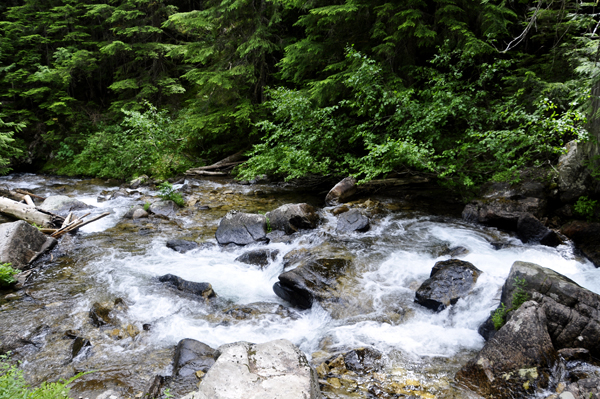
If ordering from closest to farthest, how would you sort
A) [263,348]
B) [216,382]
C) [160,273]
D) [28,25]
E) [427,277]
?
[216,382], [263,348], [427,277], [160,273], [28,25]

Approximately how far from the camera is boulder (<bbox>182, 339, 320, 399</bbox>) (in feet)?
10.5

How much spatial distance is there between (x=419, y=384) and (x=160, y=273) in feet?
17.5

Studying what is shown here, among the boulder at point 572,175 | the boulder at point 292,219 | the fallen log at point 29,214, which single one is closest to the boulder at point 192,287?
the boulder at point 292,219

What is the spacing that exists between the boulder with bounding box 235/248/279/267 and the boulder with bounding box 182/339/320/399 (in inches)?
135

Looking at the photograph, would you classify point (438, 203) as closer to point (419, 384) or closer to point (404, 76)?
point (404, 76)

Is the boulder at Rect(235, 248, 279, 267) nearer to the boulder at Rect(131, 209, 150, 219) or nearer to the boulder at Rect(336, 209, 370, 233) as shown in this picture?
the boulder at Rect(336, 209, 370, 233)

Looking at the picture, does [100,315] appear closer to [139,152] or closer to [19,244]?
[19,244]

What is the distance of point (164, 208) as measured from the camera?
426 inches

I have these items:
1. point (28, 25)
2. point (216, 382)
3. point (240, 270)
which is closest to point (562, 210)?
point (240, 270)

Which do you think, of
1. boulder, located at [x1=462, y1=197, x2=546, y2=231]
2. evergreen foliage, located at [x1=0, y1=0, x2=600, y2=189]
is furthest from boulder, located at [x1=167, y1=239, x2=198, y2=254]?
boulder, located at [x1=462, y1=197, x2=546, y2=231]

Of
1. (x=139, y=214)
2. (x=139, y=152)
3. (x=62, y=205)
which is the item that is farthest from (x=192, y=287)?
(x=139, y=152)

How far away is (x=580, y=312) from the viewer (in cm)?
455

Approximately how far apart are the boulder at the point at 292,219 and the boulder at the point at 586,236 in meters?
5.89

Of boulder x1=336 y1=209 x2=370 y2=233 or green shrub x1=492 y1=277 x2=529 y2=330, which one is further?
boulder x1=336 y1=209 x2=370 y2=233
